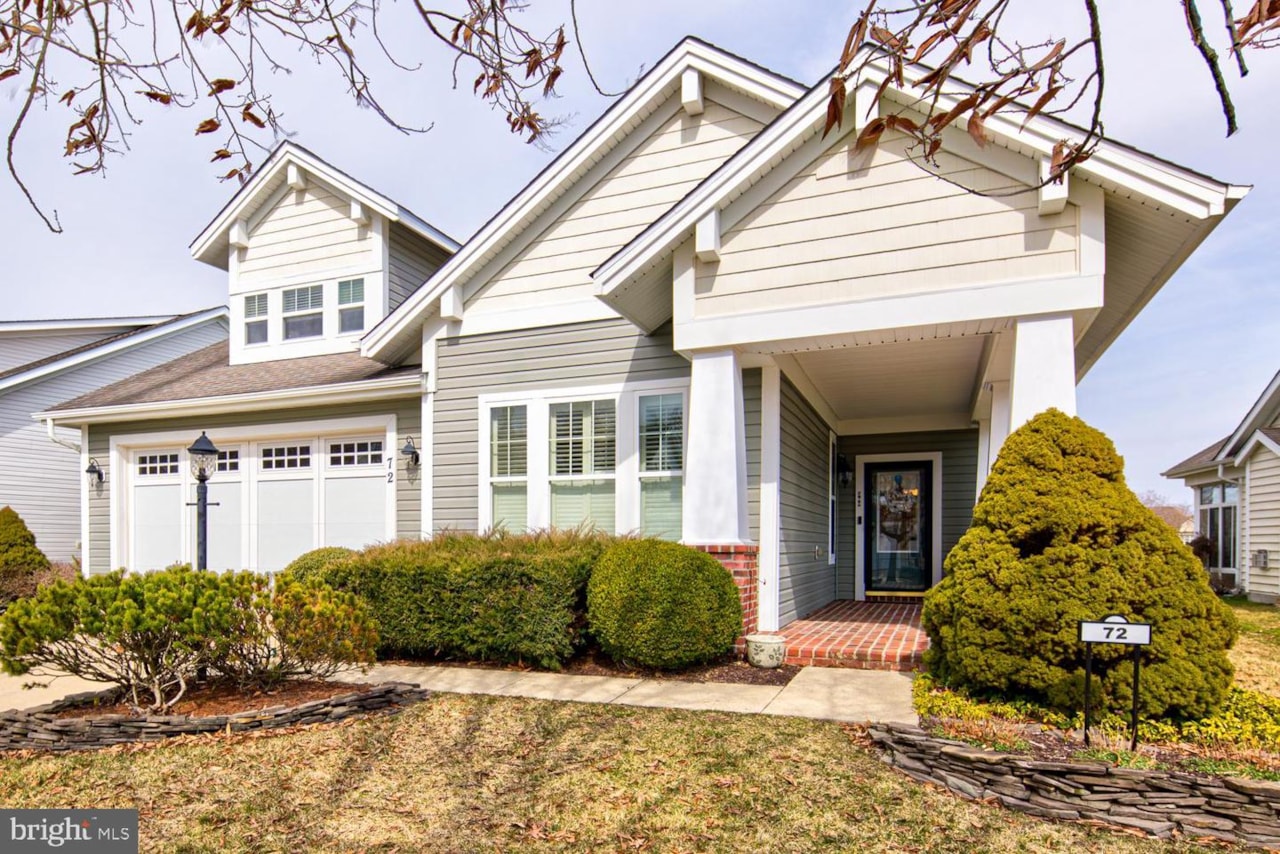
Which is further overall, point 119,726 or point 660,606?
point 660,606

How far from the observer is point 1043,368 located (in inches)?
243

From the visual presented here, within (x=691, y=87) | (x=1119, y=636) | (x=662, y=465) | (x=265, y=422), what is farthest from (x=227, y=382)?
(x=1119, y=636)

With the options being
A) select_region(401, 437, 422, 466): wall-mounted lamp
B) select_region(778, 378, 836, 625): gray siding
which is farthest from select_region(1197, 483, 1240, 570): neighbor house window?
select_region(401, 437, 422, 466): wall-mounted lamp

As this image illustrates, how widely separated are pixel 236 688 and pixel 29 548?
31.2 feet

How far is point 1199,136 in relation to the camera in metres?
3.86

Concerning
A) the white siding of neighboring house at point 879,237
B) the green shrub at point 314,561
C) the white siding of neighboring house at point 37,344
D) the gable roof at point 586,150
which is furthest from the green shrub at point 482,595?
the white siding of neighboring house at point 37,344

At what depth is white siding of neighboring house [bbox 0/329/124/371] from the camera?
16125 mm

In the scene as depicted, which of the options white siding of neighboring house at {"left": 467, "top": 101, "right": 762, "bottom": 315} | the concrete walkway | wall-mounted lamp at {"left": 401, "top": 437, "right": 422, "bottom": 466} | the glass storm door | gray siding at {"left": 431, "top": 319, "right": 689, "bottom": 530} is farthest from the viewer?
the glass storm door

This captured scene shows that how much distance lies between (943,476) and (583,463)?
603 centimetres

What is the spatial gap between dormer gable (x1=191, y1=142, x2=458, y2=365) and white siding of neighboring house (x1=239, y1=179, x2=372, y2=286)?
0.05ft

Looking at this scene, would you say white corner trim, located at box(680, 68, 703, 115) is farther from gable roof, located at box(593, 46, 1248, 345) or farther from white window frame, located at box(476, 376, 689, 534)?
white window frame, located at box(476, 376, 689, 534)

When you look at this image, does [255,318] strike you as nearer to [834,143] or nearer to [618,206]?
[618,206]

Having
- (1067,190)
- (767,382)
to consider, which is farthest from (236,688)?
(1067,190)

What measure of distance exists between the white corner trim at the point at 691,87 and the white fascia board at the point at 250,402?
15.1ft
